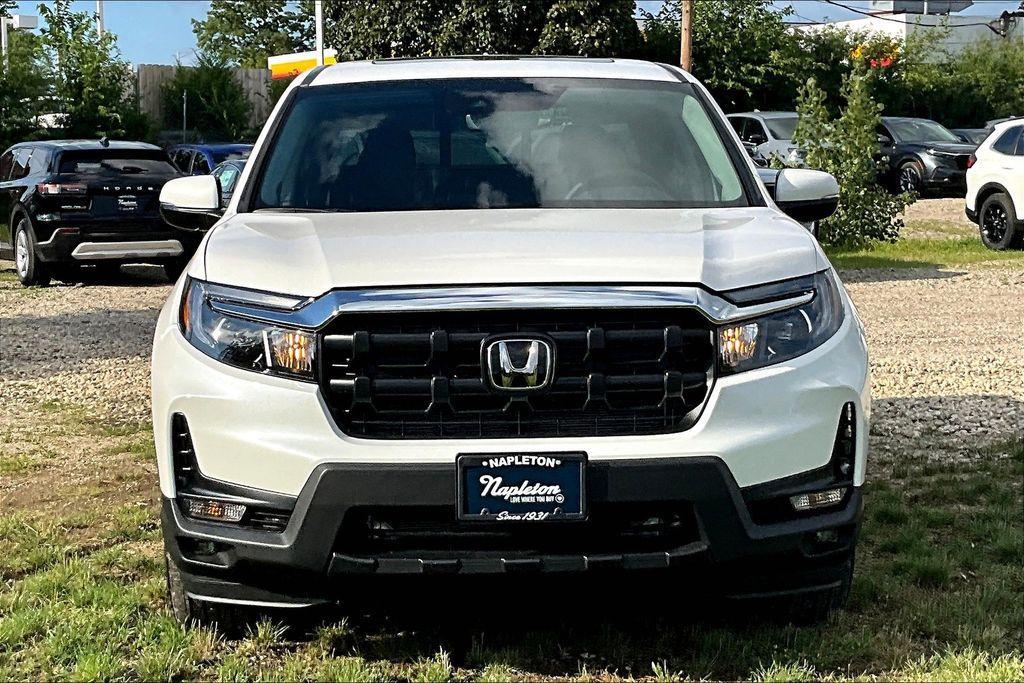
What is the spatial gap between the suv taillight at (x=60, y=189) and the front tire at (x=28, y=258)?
55cm

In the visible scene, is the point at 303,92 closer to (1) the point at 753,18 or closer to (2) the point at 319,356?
(2) the point at 319,356

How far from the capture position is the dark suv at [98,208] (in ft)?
52.0

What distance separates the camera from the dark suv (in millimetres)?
15852

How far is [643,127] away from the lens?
5.18 m

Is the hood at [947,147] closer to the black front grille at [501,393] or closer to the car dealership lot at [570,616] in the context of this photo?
the car dealership lot at [570,616]

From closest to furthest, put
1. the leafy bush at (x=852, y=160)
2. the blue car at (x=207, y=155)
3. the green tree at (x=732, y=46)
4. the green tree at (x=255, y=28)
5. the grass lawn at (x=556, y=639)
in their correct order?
1. the grass lawn at (x=556, y=639)
2. the leafy bush at (x=852, y=160)
3. the blue car at (x=207, y=155)
4. the green tree at (x=732, y=46)
5. the green tree at (x=255, y=28)

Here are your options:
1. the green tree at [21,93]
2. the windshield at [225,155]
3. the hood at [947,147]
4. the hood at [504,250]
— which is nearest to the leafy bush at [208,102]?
the green tree at [21,93]

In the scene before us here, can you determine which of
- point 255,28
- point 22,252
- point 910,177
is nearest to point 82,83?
point 22,252

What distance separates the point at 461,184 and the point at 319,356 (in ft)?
4.26

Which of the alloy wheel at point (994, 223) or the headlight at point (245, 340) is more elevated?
the headlight at point (245, 340)

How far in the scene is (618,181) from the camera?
4.94 m

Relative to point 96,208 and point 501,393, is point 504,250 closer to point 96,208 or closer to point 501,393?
point 501,393

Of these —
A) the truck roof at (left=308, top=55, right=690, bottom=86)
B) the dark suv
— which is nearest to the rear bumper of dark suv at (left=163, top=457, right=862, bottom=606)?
the truck roof at (left=308, top=55, right=690, bottom=86)

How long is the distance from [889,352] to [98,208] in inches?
358
